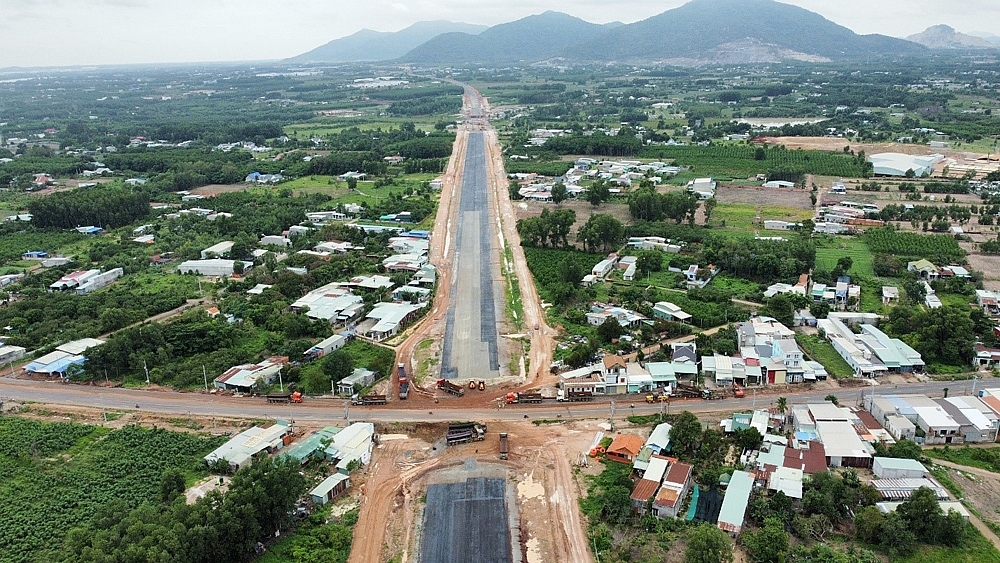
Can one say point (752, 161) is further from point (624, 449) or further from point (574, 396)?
point (624, 449)

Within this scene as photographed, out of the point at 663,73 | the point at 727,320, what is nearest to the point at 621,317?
the point at 727,320

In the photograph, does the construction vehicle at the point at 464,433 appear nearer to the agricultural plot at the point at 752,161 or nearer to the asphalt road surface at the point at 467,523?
the asphalt road surface at the point at 467,523

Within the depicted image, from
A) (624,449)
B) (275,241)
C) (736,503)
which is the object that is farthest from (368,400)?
(275,241)

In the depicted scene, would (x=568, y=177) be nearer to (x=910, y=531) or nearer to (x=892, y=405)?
(x=892, y=405)

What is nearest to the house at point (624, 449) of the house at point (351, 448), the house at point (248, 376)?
the house at point (351, 448)

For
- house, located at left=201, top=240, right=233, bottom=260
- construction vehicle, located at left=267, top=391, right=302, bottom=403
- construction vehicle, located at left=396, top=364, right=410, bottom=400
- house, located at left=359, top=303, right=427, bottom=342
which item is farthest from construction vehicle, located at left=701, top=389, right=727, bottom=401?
house, located at left=201, top=240, right=233, bottom=260
